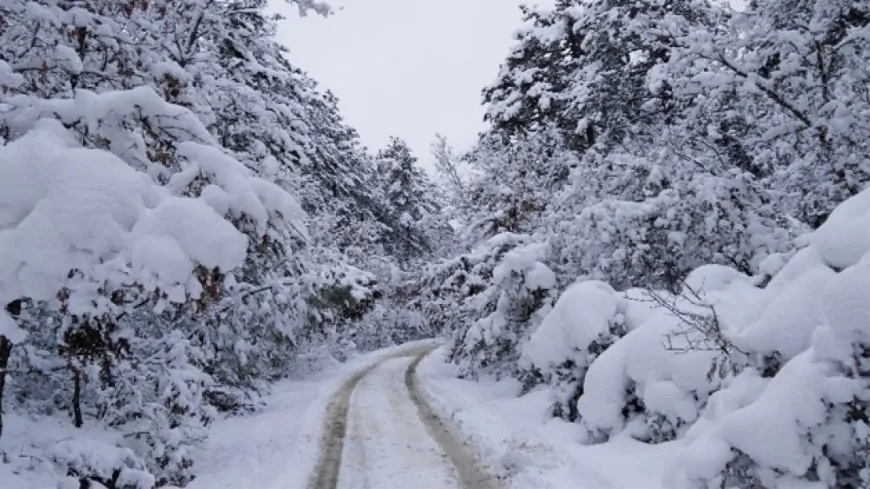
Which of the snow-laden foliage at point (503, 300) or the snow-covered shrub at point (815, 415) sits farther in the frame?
the snow-laden foliage at point (503, 300)

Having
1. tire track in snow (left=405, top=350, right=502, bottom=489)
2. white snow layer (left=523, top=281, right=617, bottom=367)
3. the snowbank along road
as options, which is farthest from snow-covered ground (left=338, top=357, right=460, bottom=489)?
white snow layer (left=523, top=281, right=617, bottom=367)

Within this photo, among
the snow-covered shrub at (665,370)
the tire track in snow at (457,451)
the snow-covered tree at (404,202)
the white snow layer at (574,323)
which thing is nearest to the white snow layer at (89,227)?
the tire track in snow at (457,451)

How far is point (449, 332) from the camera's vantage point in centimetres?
2017

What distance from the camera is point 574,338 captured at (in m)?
10.7

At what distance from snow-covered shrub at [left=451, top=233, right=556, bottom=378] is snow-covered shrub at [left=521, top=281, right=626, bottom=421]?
269cm

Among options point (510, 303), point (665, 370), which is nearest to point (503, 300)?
point (510, 303)

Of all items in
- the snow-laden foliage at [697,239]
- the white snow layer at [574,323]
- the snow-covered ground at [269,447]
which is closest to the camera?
the snow-laden foliage at [697,239]

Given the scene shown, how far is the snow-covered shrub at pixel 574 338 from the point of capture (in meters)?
10.4

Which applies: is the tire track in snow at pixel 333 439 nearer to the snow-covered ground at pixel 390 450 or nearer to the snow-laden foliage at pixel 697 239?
the snow-covered ground at pixel 390 450

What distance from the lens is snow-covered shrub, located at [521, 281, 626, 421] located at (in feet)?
34.3

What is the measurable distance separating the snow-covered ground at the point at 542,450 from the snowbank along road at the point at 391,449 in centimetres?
34

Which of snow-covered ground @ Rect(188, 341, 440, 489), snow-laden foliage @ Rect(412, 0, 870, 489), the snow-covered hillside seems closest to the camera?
the snow-covered hillside

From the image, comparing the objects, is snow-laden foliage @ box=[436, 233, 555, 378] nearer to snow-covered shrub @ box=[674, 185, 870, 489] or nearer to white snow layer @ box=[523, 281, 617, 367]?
white snow layer @ box=[523, 281, 617, 367]

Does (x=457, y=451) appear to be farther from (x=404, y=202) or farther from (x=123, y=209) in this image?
(x=404, y=202)
